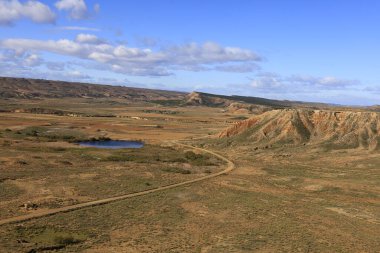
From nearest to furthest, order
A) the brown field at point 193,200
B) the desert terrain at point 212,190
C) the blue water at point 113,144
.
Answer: the brown field at point 193,200
the desert terrain at point 212,190
the blue water at point 113,144

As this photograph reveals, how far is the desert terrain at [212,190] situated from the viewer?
2401 centimetres

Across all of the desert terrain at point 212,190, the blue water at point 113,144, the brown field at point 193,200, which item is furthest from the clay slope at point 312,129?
the blue water at point 113,144

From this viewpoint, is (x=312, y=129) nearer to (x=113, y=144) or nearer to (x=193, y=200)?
(x=113, y=144)

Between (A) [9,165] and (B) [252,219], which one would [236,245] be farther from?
(A) [9,165]

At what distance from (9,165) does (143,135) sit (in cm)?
4124

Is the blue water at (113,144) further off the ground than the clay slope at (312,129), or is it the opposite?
the clay slope at (312,129)

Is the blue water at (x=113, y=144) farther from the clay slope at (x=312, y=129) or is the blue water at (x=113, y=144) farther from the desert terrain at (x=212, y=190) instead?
the clay slope at (x=312, y=129)

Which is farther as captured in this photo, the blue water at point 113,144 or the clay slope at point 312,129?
the blue water at point 113,144

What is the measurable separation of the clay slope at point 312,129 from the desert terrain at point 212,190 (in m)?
0.16

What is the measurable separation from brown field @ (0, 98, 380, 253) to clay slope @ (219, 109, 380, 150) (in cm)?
316

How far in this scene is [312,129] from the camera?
6719 cm

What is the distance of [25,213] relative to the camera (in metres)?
27.5

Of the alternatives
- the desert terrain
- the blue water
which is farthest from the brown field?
the blue water

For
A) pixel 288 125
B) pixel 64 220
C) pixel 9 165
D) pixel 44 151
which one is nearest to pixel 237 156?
pixel 288 125
